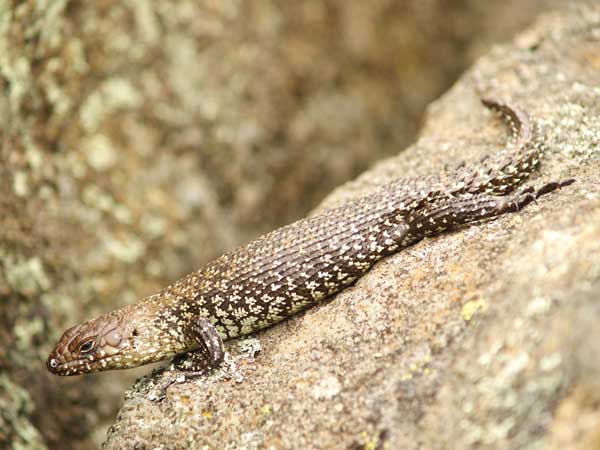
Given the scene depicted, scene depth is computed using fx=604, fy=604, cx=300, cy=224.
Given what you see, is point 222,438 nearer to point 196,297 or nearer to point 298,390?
point 298,390

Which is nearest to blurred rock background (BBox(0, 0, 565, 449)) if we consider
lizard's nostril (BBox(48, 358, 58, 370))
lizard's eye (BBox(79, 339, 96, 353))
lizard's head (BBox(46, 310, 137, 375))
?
lizard's nostril (BBox(48, 358, 58, 370))

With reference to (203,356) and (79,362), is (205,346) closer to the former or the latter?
(203,356)

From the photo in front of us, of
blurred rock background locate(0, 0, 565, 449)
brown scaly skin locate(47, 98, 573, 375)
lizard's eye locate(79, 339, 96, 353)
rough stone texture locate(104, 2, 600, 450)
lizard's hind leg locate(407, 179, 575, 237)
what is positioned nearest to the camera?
rough stone texture locate(104, 2, 600, 450)

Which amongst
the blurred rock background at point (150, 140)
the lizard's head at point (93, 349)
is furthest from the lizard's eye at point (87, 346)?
the blurred rock background at point (150, 140)

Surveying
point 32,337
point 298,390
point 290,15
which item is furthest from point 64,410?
point 290,15

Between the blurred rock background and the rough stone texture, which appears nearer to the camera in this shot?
the rough stone texture

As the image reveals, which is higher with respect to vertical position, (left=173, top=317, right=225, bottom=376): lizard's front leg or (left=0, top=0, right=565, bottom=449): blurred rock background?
(left=0, top=0, right=565, bottom=449): blurred rock background

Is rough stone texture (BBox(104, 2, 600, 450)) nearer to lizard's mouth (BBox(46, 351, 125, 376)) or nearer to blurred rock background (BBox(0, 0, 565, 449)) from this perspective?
lizard's mouth (BBox(46, 351, 125, 376))

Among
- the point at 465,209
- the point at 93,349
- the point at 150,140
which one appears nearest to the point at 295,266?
the point at 465,209
